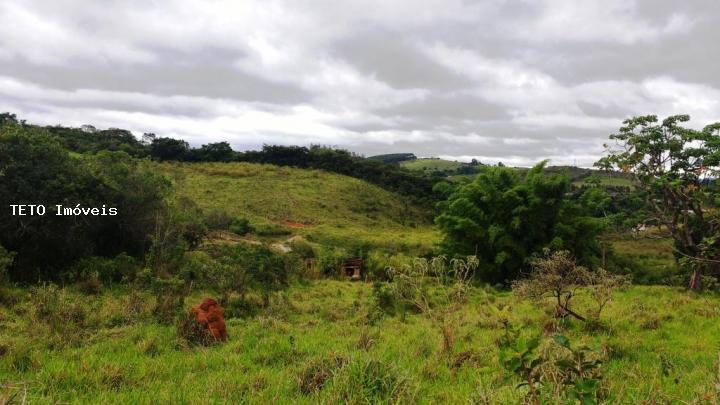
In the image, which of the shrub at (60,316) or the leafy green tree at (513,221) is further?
the leafy green tree at (513,221)

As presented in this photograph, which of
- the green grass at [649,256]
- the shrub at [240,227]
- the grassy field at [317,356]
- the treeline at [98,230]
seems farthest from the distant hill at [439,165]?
the grassy field at [317,356]

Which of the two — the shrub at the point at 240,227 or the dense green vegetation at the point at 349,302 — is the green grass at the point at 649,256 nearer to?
the dense green vegetation at the point at 349,302

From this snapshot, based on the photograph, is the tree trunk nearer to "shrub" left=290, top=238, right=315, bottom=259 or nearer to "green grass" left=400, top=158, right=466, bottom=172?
"shrub" left=290, top=238, right=315, bottom=259

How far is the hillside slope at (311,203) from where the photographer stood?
32844mm

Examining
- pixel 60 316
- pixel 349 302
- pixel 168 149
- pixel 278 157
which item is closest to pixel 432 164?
pixel 278 157

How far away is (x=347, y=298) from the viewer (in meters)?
15.1

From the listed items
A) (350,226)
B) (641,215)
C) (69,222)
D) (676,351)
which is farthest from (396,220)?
(676,351)

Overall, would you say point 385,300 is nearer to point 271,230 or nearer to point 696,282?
point 696,282

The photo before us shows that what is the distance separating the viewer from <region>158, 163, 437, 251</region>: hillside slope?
32844 millimetres

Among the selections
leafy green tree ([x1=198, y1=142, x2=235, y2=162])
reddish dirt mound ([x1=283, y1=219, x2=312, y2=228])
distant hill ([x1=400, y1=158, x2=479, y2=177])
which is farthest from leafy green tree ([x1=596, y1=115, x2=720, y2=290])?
distant hill ([x1=400, y1=158, x2=479, y2=177])

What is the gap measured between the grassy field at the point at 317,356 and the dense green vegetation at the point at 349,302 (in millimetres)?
41

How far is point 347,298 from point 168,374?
9.44 m

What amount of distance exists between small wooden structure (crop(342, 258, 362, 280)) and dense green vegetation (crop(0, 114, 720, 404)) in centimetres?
32

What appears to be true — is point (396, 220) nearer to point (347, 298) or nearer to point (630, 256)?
point (630, 256)
